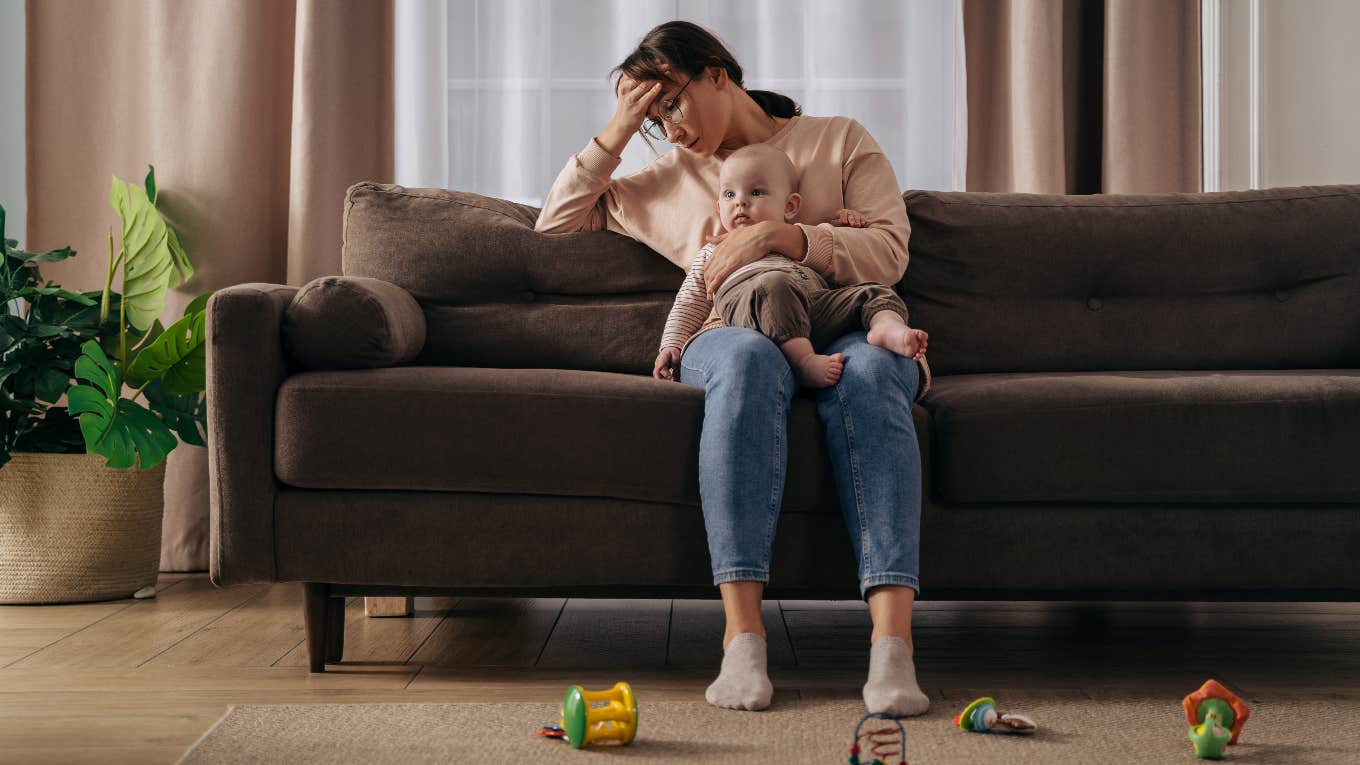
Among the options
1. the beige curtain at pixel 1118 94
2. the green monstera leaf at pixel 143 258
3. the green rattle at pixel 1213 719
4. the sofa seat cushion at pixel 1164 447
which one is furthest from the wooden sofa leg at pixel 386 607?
the beige curtain at pixel 1118 94

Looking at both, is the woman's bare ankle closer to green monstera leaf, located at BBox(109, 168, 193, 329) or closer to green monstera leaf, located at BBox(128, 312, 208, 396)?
green monstera leaf, located at BBox(128, 312, 208, 396)

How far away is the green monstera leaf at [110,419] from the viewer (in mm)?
2016

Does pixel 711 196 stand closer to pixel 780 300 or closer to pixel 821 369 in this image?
pixel 780 300

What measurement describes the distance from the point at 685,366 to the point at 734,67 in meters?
0.59

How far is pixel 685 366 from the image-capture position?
5.58 ft

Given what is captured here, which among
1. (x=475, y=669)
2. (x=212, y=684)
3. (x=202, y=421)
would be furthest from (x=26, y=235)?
(x=475, y=669)

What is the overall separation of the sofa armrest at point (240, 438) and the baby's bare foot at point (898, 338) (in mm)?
855

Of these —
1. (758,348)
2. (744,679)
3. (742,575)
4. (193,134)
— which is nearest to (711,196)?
(758,348)

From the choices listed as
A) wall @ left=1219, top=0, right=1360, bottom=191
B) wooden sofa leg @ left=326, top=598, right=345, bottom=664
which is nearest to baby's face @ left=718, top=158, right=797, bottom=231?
wooden sofa leg @ left=326, top=598, right=345, bottom=664

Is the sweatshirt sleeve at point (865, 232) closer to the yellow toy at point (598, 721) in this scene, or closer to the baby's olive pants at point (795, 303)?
A: the baby's olive pants at point (795, 303)

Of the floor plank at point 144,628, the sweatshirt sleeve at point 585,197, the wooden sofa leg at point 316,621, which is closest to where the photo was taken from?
the wooden sofa leg at point 316,621

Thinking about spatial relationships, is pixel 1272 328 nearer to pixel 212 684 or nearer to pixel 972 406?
pixel 972 406

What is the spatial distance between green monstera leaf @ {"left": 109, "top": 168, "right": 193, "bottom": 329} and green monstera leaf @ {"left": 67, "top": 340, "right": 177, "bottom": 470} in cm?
23

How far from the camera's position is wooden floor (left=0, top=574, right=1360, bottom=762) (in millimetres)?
1481
